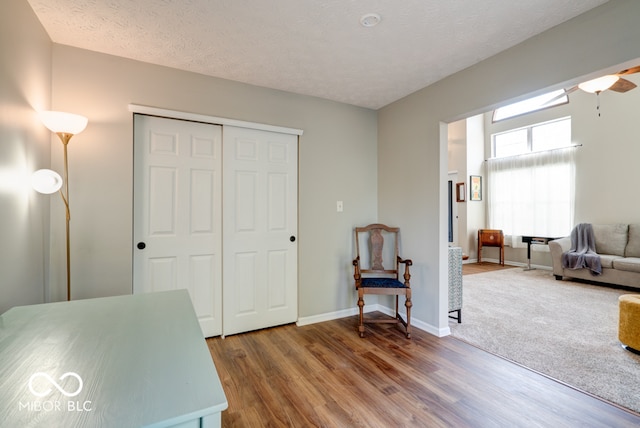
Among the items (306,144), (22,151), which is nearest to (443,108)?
(306,144)

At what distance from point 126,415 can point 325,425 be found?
4.35 feet

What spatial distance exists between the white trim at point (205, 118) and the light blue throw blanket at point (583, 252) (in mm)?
4938

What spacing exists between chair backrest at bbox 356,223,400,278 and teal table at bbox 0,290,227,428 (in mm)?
2296

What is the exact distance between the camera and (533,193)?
234 inches

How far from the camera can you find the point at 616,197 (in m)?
4.75

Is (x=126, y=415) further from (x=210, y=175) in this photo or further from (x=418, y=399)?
(x=210, y=175)

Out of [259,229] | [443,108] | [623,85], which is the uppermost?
[623,85]

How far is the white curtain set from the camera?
5445mm

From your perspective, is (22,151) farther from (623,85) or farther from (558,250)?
(558,250)

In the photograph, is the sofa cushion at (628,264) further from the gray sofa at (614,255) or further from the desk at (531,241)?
the desk at (531,241)

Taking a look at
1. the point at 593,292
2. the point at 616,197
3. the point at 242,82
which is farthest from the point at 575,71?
the point at 616,197

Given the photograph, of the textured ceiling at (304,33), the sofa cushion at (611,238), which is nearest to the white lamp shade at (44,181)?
the textured ceiling at (304,33)

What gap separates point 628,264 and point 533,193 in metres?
2.14

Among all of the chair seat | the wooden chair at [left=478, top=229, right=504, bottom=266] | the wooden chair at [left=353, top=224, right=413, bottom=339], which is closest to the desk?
the wooden chair at [left=478, top=229, right=504, bottom=266]
